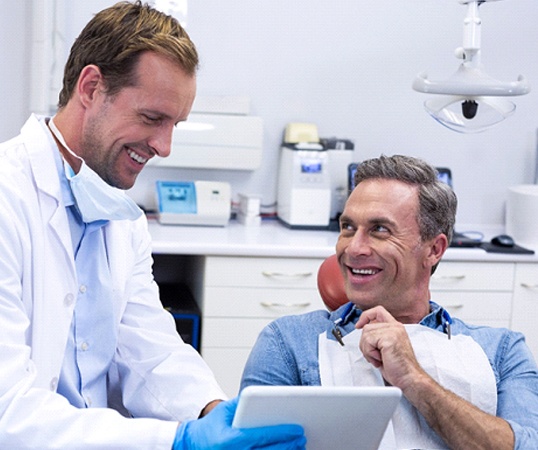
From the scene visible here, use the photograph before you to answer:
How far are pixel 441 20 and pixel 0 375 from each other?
304 centimetres

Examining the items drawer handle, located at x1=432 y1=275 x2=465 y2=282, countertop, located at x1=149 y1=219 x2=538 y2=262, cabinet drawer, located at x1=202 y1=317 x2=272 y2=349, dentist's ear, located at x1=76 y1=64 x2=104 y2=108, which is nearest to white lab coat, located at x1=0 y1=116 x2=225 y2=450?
dentist's ear, located at x1=76 y1=64 x2=104 y2=108

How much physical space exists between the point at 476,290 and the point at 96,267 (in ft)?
6.69

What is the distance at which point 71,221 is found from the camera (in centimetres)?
188

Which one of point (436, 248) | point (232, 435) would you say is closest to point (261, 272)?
point (436, 248)

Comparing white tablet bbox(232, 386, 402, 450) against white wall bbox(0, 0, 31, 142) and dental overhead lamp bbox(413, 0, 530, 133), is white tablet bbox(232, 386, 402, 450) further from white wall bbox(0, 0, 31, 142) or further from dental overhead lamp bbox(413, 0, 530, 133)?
white wall bbox(0, 0, 31, 142)

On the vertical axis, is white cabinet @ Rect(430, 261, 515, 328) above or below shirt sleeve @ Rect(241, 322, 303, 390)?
below

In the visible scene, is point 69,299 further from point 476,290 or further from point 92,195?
point 476,290

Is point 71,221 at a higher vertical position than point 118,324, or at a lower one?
higher

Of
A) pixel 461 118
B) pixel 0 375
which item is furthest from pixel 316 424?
pixel 461 118

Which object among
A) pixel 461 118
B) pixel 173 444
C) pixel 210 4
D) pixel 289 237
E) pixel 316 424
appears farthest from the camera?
pixel 210 4

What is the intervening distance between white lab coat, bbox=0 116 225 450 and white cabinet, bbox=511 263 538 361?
1.94m

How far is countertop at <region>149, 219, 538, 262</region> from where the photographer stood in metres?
3.38

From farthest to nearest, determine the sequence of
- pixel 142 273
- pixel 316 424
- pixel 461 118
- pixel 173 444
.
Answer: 1. pixel 461 118
2. pixel 142 273
3. pixel 173 444
4. pixel 316 424

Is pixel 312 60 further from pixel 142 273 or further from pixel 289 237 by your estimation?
pixel 142 273
